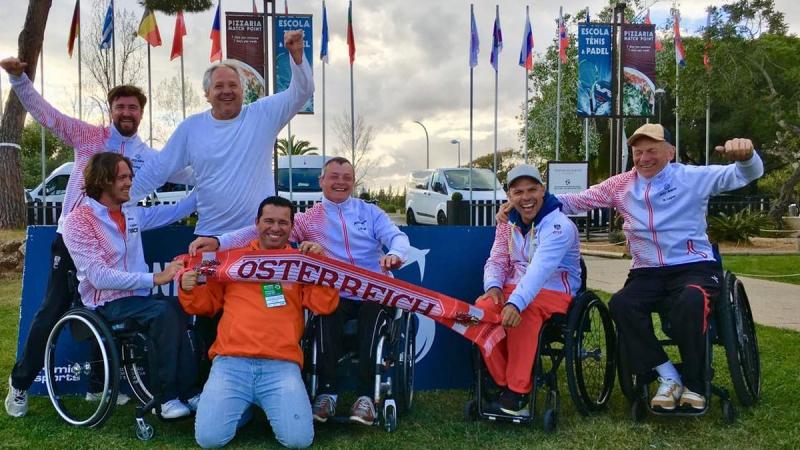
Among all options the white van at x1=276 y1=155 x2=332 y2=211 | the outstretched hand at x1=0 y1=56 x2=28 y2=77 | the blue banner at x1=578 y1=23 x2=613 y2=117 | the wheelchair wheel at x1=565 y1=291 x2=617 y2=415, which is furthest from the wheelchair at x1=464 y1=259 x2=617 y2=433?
the blue banner at x1=578 y1=23 x2=613 y2=117

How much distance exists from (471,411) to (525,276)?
827 millimetres

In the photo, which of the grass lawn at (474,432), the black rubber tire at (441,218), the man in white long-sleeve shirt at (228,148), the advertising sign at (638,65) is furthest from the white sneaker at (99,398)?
the advertising sign at (638,65)

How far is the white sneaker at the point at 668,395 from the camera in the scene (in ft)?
11.9

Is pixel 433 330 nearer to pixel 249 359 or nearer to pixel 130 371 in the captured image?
pixel 249 359

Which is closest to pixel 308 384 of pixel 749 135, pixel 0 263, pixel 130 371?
pixel 130 371

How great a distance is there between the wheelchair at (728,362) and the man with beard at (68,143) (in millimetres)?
2879

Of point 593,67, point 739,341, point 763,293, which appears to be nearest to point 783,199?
point 593,67

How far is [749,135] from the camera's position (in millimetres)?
35250

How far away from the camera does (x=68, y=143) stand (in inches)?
160

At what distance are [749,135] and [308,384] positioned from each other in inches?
1454

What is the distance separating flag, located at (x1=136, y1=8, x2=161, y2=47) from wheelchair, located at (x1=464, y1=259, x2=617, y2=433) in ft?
41.3

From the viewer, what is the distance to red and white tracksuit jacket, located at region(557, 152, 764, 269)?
387cm

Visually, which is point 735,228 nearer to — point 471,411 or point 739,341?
point 739,341

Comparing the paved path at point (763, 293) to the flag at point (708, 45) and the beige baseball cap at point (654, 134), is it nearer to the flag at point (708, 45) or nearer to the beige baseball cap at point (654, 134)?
the beige baseball cap at point (654, 134)
